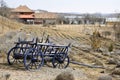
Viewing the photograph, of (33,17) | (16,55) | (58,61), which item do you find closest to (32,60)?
(16,55)

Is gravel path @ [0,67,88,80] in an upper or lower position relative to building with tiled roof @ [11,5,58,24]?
upper

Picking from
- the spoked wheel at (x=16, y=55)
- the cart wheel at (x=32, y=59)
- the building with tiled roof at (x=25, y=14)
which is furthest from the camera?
the building with tiled roof at (x=25, y=14)

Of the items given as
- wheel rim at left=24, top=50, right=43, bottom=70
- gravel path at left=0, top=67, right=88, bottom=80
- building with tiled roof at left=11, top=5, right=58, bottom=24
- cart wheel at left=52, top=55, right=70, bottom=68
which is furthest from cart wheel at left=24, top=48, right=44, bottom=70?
building with tiled roof at left=11, top=5, right=58, bottom=24

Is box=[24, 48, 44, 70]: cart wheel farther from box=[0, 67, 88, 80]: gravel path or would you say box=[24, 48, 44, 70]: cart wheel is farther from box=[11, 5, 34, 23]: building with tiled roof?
box=[11, 5, 34, 23]: building with tiled roof

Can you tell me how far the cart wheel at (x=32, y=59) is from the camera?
1688 cm

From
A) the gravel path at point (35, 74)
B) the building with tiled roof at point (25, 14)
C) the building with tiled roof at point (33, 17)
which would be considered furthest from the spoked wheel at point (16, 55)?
the building with tiled roof at point (33, 17)

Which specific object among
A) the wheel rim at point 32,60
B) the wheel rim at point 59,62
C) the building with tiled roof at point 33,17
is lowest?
the building with tiled roof at point 33,17

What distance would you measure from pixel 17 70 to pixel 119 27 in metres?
43.8

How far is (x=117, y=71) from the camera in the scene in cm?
1839

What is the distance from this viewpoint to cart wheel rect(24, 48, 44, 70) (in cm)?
1688

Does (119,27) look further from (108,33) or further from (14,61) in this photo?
(14,61)

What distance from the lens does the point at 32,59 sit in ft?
56.0

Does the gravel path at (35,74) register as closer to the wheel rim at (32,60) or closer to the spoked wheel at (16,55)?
the wheel rim at (32,60)

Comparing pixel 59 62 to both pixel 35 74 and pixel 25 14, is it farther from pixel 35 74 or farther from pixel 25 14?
pixel 25 14
